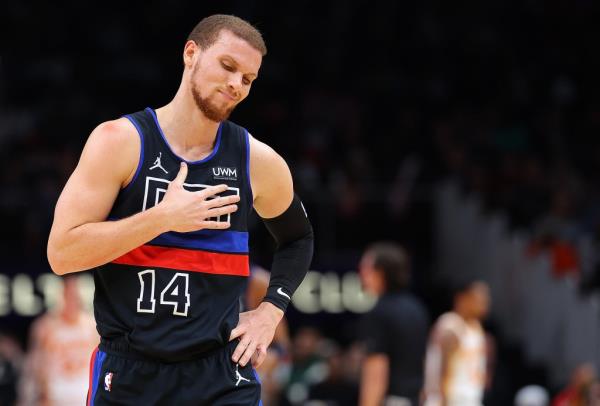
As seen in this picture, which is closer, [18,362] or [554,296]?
[18,362]

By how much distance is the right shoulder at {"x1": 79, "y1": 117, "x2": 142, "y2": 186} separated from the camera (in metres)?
3.67

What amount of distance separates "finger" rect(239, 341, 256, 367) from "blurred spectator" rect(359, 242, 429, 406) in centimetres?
405

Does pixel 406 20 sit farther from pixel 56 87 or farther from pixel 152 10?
pixel 56 87

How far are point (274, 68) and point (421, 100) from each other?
221 centimetres

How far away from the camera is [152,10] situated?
685 inches

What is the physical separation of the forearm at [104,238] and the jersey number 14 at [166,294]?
0.55 ft

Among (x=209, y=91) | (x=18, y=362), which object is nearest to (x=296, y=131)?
(x=18, y=362)

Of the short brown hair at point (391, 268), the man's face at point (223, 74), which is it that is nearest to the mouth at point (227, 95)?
the man's face at point (223, 74)

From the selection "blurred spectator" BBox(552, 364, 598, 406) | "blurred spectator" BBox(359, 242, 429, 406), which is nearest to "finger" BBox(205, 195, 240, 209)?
"blurred spectator" BBox(359, 242, 429, 406)

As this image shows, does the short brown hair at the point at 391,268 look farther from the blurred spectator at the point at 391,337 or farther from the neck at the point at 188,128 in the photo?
the neck at the point at 188,128

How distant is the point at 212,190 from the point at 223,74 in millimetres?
415

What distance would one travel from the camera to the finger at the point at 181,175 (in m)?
3.68

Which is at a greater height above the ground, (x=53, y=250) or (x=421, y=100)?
(x=421, y=100)

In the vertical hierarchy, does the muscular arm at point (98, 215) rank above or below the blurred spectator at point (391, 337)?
above
